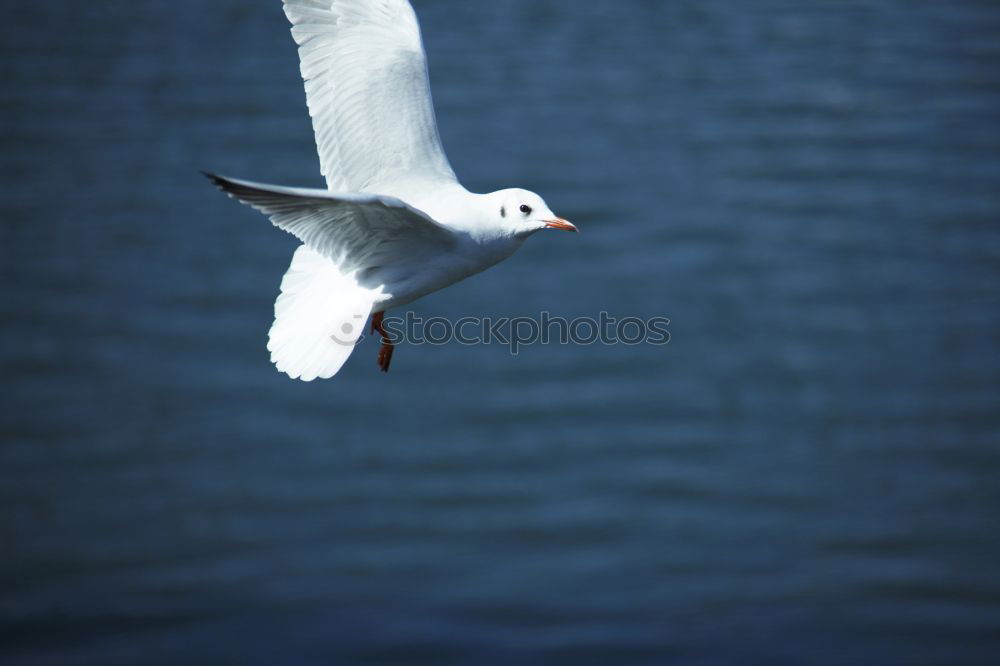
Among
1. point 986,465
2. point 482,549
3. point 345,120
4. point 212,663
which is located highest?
point 345,120

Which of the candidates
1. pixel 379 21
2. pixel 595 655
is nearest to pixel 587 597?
pixel 595 655

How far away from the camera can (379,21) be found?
634 centimetres

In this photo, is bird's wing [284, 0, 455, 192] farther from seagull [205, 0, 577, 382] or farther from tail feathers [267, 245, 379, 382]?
tail feathers [267, 245, 379, 382]

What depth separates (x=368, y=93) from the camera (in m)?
6.07

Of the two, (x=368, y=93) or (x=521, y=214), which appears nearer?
(x=521, y=214)

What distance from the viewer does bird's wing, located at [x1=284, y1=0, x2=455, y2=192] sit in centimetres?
589

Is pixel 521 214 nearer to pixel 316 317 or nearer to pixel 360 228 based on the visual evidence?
pixel 360 228

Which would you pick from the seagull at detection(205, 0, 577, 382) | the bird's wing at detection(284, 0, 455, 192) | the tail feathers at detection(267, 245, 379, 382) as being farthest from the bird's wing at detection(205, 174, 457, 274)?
the bird's wing at detection(284, 0, 455, 192)

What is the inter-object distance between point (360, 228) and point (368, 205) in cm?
42

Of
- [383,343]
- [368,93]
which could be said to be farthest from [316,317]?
[368,93]

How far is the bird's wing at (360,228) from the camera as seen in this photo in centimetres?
456

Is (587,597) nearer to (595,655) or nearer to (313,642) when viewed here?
(595,655)

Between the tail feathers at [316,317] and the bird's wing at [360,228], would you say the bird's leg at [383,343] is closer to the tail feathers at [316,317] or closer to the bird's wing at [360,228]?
the tail feathers at [316,317]

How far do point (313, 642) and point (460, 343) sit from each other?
3.93 m
